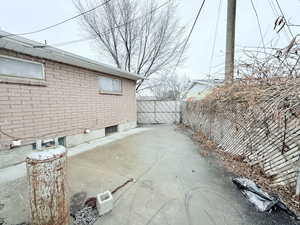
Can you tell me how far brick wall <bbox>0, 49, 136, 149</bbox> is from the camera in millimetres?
3232

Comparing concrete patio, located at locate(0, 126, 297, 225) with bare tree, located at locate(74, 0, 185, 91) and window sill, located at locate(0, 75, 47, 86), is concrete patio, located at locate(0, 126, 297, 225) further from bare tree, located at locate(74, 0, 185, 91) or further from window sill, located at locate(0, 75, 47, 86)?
bare tree, located at locate(74, 0, 185, 91)

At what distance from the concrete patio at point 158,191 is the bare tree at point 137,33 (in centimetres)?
714

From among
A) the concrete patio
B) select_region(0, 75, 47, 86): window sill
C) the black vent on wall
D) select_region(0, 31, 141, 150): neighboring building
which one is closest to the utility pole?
the concrete patio

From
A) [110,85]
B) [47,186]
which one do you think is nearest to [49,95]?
[110,85]

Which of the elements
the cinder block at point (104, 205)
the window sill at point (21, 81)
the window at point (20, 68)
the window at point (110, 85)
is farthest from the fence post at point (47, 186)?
the window at point (110, 85)

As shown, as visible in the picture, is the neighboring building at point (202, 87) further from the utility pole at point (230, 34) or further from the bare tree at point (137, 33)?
the bare tree at point (137, 33)

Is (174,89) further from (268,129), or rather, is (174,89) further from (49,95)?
(268,129)

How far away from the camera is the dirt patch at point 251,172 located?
6.75ft

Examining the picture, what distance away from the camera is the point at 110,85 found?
6.51m

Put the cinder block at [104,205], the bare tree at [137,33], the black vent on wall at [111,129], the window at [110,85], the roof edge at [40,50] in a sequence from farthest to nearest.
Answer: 1. the bare tree at [137,33]
2. the black vent on wall at [111,129]
3. the window at [110,85]
4. the roof edge at [40,50]
5. the cinder block at [104,205]

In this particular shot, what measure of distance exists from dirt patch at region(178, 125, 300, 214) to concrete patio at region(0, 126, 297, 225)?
0.29 metres

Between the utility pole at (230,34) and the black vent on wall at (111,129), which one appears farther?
the black vent on wall at (111,129)

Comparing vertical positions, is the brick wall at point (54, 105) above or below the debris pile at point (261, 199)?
above

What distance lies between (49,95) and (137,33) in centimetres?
914
